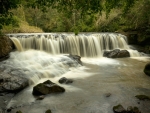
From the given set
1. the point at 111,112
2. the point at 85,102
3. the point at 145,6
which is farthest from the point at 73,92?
the point at 145,6

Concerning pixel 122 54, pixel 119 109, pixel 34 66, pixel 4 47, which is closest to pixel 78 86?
pixel 119 109

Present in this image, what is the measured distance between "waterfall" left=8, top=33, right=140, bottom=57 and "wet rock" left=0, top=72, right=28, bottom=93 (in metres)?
6.86

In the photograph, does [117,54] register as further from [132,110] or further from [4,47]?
[132,110]

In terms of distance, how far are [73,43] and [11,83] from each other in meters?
9.70

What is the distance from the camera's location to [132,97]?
7.06m

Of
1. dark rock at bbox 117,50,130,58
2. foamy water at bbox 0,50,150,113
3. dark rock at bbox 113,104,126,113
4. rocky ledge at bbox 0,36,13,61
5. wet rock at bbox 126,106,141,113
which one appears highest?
rocky ledge at bbox 0,36,13,61

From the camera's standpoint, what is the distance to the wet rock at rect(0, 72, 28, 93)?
7.43m

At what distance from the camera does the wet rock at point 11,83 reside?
24.4 ft

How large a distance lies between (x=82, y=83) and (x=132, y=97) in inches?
99.2

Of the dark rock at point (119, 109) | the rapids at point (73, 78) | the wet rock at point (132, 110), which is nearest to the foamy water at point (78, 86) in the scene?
the rapids at point (73, 78)

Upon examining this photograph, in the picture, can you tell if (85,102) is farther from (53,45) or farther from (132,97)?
(53,45)

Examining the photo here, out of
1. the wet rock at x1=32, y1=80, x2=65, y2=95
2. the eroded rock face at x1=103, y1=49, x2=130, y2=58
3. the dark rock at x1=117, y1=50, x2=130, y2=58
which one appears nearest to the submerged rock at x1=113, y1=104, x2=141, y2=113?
the wet rock at x1=32, y1=80, x2=65, y2=95

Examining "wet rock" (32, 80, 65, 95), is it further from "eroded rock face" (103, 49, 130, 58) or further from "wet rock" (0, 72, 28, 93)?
"eroded rock face" (103, 49, 130, 58)

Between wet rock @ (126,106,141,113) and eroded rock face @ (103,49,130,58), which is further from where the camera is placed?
eroded rock face @ (103,49,130,58)
